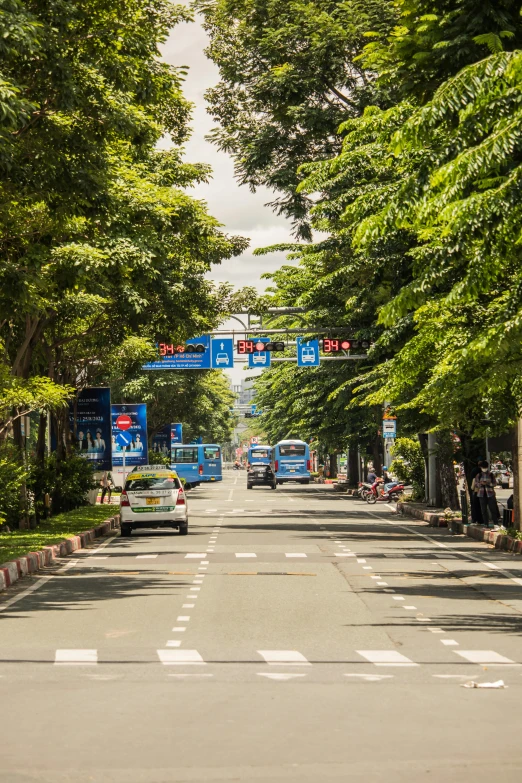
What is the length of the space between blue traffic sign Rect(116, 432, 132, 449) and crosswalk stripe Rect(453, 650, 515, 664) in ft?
120

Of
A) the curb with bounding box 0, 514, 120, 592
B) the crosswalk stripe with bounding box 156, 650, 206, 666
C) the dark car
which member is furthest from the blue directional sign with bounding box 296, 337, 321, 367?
the dark car

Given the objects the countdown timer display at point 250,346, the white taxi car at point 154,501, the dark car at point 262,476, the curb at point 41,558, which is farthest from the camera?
the dark car at point 262,476

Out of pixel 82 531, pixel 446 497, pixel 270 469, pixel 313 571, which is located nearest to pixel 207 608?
pixel 313 571

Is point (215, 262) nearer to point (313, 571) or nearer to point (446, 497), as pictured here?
point (446, 497)

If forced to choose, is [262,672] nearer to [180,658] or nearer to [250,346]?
[180,658]

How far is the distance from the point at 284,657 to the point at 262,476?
72092 millimetres

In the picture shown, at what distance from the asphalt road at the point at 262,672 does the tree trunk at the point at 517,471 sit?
18.8 feet

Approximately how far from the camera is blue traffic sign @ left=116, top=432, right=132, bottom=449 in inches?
1860

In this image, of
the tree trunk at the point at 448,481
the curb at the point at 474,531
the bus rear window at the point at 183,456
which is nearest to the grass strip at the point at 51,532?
the curb at the point at 474,531

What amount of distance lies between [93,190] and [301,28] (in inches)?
668

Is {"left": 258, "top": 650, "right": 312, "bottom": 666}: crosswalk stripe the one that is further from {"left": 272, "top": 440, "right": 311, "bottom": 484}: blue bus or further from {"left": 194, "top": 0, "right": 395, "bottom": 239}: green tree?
{"left": 272, "top": 440, "right": 311, "bottom": 484}: blue bus

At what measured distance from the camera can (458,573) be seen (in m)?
20.0

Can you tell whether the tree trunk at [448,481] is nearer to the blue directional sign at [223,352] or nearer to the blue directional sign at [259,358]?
the blue directional sign at [259,358]

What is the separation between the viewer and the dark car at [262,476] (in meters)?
82.5
